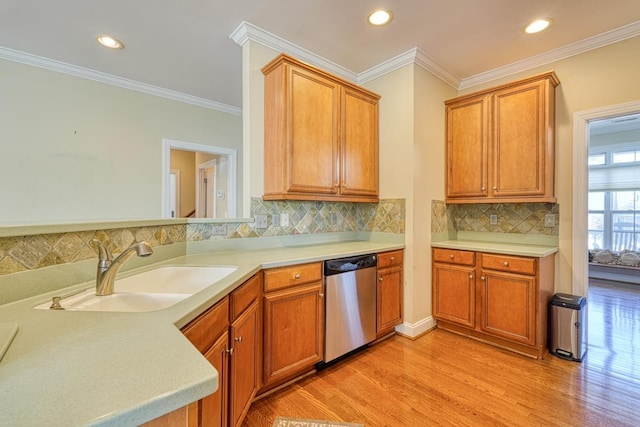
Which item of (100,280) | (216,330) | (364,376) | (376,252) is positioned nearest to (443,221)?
(376,252)

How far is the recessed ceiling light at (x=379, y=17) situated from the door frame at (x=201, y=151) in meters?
2.76

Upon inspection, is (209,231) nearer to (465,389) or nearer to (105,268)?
(105,268)

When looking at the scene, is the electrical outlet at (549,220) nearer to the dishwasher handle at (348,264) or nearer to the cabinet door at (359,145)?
the cabinet door at (359,145)

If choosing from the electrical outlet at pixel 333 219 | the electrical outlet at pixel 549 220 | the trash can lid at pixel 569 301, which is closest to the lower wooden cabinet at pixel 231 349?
the electrical outlet at pixel 333 219

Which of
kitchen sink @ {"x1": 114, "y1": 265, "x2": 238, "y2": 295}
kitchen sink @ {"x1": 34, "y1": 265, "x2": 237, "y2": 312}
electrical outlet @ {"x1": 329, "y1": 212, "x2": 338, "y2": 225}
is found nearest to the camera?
kitchen sink @ {"x1": 34, "y1": 265, "x2": 237, "y2": 312}

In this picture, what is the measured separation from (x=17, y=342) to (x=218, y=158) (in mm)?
4055

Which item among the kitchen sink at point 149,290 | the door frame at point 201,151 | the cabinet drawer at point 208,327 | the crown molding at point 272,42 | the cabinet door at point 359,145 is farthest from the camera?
the door frame at point 201,151

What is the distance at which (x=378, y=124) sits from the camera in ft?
9.92

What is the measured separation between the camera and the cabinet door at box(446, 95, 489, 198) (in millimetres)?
2895

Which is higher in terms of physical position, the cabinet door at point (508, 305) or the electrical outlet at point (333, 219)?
the electrical outlet at point (333, 219)

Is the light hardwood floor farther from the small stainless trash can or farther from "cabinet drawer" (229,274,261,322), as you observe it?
"cabinet drawer" (229,274,261,322)

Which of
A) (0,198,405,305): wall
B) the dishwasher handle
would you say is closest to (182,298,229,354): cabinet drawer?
(0,198,405,305): wall

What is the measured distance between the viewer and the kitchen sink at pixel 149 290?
118cm

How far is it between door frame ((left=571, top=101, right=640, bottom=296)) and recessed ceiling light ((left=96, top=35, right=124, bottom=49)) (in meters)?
4.28
